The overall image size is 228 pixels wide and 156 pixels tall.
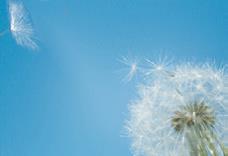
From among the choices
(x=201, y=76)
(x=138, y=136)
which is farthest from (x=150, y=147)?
(x=201, y=76)

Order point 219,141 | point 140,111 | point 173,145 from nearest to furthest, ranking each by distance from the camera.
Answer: point 219,141, point 173,145, point 140,111

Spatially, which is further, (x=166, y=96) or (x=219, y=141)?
(x=166, y=96)

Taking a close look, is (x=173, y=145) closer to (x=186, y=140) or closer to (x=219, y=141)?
(x=186, y=140)

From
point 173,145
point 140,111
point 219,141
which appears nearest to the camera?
point 219,141

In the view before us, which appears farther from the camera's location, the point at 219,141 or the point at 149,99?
the point at 149,99

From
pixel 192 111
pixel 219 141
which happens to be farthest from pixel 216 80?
pixel 219 141

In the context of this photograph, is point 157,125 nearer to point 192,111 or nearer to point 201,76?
point 192,111

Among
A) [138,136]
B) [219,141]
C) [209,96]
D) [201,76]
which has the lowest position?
[219,141]

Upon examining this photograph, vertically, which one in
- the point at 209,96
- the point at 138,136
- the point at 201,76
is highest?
the point at 201,76

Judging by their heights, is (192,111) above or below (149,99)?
below
